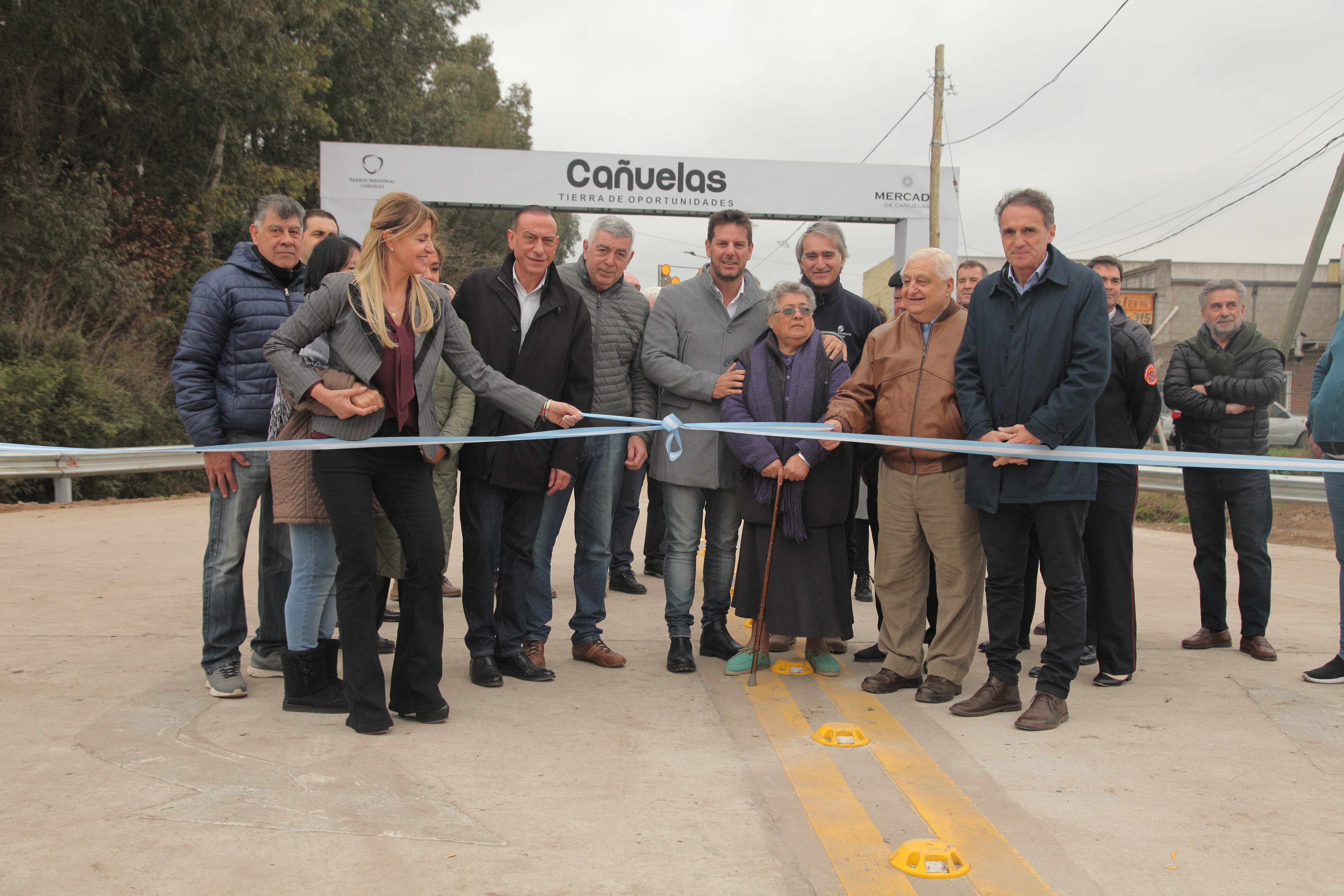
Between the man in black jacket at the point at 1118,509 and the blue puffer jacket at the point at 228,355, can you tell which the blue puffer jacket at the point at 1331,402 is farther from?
the blue puffer jacket at the point at 228,355

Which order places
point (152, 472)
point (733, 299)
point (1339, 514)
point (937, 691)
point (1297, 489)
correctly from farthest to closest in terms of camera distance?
point (152, 472), point (1297, 489), point (733, 299), point (1339, 514), point (937, 691)

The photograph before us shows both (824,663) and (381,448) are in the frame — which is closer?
(381,448)

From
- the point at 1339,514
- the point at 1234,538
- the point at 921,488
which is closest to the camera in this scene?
the point at 921,488

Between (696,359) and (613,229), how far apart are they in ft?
2.73

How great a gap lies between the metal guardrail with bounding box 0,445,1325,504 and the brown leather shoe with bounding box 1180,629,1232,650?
345 cm

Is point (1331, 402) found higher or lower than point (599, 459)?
higher

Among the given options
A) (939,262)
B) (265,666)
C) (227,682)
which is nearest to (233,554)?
(227,682)

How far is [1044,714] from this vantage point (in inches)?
175

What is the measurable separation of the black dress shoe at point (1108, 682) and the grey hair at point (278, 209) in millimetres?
4544

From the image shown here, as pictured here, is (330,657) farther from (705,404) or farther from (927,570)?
(927,570)

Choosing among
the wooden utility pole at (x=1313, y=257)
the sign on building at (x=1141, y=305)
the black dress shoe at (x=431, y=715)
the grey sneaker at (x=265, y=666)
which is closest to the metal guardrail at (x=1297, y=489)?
the wooden utility pole at (x=1313, y=257)

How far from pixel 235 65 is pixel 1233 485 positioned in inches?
706


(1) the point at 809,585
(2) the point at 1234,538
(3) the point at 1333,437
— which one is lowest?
(1) the point at 809,585

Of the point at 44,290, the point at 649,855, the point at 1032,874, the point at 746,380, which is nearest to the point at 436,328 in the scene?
the point at 746,380
